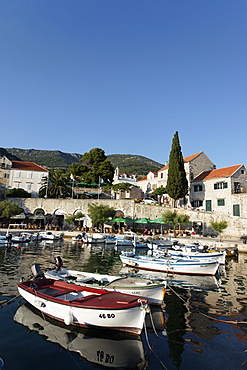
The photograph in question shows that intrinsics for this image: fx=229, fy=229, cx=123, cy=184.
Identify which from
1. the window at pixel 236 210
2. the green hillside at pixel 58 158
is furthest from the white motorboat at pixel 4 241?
the green hillside at pixel 58 158

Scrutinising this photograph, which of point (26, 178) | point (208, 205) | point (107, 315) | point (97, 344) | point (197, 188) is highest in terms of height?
point (26, 178)

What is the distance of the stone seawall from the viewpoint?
36.3m

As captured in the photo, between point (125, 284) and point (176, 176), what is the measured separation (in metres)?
34.9

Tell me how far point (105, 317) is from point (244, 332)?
476 cm

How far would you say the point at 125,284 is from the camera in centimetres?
964

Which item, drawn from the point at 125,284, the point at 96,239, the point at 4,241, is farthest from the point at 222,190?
the point at 125,284

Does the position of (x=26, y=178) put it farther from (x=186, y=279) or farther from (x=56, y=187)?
(x=186, y=279)

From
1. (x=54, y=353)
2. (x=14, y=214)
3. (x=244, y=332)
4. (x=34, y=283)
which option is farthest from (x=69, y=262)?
(x=14, y=214)

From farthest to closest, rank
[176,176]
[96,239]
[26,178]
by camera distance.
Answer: [26,178], [176,176], [96,239]

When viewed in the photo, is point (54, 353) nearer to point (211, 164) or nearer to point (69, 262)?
point (69, 262)

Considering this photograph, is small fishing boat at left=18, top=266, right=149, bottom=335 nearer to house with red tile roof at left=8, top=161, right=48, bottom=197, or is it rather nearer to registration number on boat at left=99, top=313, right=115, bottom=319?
registration number on boat at left=99, top=313, right=115, bottom=319

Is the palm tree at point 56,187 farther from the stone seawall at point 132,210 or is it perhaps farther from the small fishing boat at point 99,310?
the small fishing boat at point 99,310

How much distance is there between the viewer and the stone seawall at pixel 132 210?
3631cm

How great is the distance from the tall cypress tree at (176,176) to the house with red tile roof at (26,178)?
30167 mm
